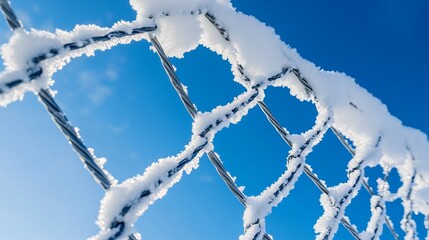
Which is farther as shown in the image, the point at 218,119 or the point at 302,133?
the point at 302,133

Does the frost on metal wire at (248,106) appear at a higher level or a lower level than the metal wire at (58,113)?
higher

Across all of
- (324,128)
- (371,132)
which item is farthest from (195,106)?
(371,132)

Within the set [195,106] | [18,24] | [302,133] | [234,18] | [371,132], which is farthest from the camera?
[371,132]

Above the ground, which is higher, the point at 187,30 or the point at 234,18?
the point at 234,18

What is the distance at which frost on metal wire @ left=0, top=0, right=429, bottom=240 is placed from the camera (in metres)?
0.58

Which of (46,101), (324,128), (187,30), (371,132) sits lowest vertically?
(46,101)

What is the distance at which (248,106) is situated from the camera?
97cm

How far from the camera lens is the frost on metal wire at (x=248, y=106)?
58 cm

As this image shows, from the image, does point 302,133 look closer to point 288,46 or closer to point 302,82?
point 302,82

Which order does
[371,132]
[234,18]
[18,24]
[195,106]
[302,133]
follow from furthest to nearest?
[371,132] < [302,133] < [234,18] < [195,106] < [18,24]

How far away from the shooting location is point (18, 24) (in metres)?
0.54

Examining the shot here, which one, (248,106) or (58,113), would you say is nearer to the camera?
(58,113)

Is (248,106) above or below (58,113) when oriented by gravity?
above

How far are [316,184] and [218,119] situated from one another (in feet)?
1.61
